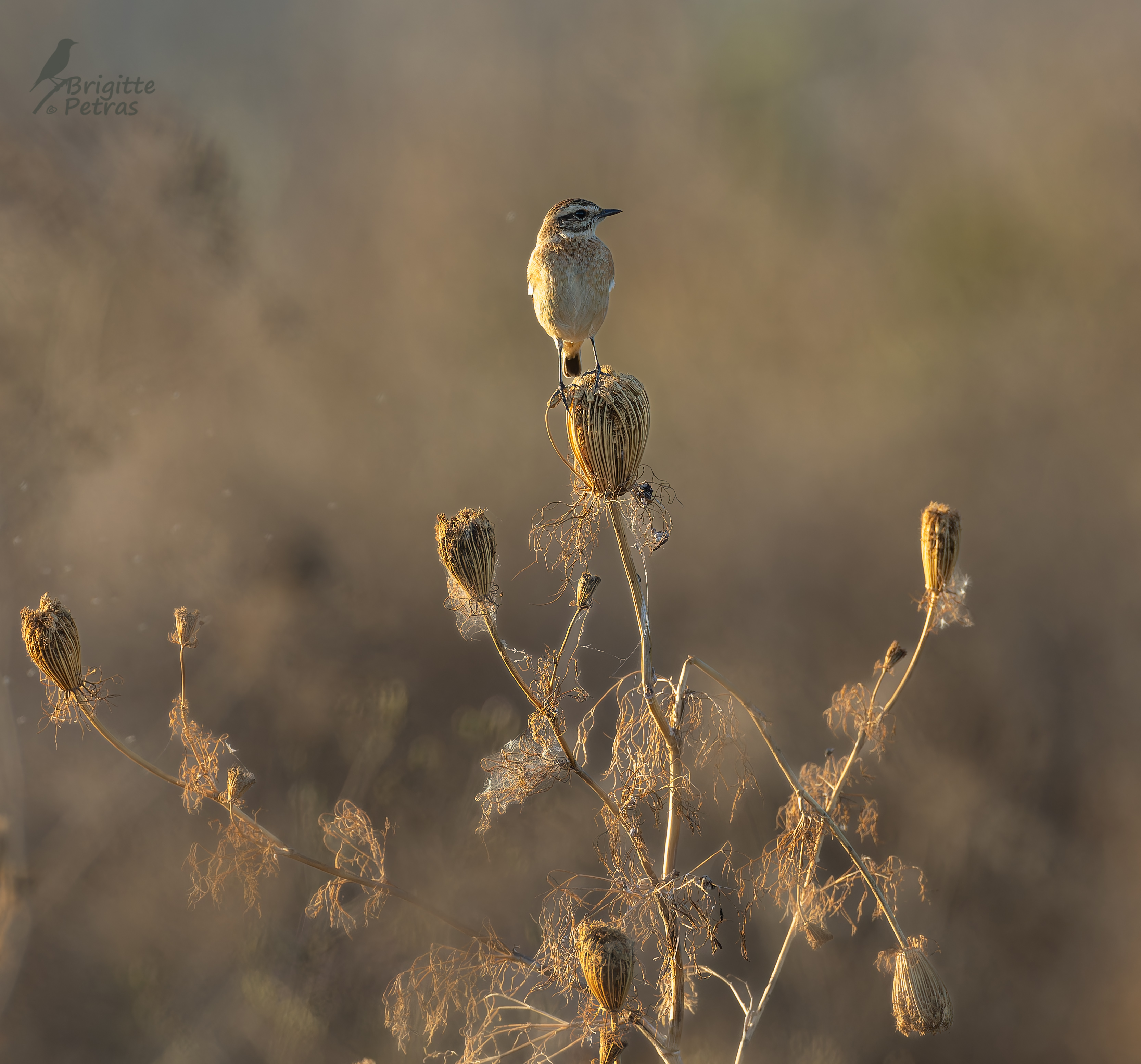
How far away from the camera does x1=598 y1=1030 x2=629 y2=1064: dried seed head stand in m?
0.81

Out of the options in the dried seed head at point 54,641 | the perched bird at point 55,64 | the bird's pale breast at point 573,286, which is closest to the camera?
the dried seed head at point 54,641

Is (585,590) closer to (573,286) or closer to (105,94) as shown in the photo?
(573,286)

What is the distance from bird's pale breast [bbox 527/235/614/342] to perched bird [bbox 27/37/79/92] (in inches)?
57.8

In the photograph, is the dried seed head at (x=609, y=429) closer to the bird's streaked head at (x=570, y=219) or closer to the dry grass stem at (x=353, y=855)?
the bird's streaked head at (x=570, y=219)

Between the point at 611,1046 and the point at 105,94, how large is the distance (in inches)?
80.8

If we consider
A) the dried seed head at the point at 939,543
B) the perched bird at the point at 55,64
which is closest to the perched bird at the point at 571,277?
the dried seed head at the point at 939,543

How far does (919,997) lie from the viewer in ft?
3.02

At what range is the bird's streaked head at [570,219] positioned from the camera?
96 centimetres

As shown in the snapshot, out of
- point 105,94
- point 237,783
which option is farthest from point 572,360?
point 105,94

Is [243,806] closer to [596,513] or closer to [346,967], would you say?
[346,967]

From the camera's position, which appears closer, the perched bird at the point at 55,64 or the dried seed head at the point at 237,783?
the dried seed head at the point at 237,783

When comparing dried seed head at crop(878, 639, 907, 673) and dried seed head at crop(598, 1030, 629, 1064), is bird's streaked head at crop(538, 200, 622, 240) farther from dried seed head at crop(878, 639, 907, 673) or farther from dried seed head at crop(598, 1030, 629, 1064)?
dried seed head at crop(598, 1030, 629, 1064)

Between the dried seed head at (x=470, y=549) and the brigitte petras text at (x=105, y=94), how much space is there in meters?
1.56

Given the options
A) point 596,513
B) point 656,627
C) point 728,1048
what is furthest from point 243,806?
point 596,513
